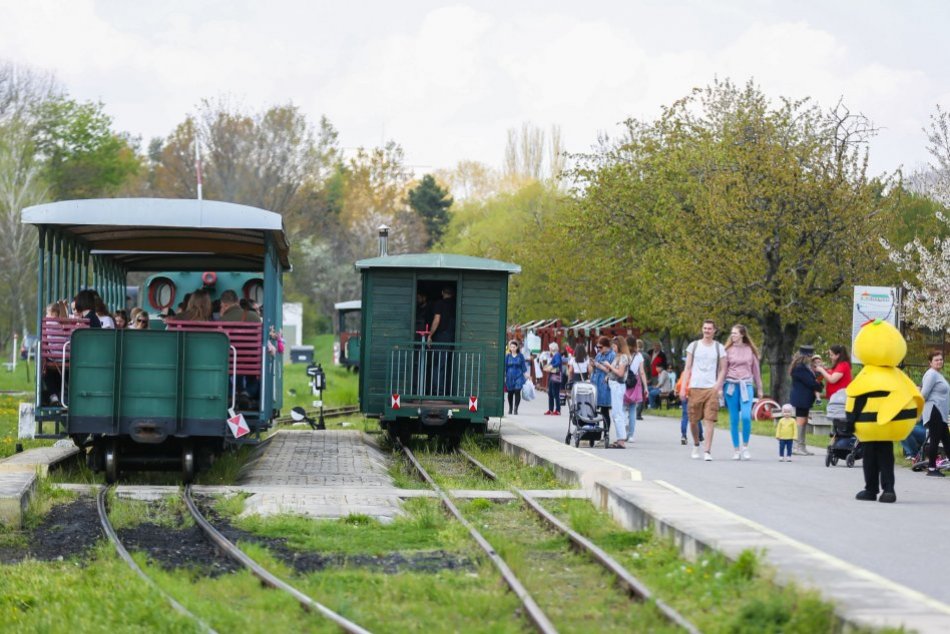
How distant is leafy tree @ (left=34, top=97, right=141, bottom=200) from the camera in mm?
68625

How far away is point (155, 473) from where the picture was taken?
17.8 meters

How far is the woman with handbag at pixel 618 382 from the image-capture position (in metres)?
21.8

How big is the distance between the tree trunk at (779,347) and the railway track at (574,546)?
25071mm

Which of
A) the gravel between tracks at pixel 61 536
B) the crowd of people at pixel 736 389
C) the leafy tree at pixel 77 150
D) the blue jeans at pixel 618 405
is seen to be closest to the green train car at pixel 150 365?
the gravel between tracks at pixel 61 536

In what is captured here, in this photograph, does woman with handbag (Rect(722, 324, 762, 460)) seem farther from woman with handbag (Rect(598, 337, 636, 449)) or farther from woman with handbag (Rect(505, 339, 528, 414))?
woman with handbag (Rect(505, 339, 528, 414))

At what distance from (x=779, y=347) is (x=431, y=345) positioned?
19.1 m

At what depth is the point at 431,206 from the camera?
10906cm

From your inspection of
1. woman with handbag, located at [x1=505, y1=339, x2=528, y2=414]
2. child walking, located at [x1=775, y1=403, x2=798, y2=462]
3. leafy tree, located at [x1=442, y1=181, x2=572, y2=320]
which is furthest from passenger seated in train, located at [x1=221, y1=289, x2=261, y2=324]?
leafy tree, located at [x1=442, y1=181, x2=572, y2=320]

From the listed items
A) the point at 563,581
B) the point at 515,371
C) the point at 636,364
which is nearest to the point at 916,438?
the point at 636,364

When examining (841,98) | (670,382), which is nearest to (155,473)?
(670,382)

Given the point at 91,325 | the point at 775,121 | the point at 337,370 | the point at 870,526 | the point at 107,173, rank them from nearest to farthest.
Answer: the point at 870,526, the point at 91,325, the point at 775,121, the point at 337,370, the point at 107,173

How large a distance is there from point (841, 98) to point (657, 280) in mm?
9307

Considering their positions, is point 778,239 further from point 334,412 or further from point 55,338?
point 55,338

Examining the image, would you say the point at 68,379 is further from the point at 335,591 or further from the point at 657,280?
the point at 657,280
